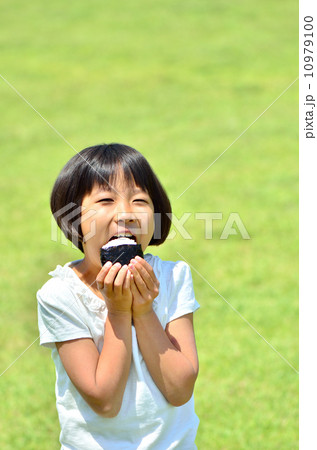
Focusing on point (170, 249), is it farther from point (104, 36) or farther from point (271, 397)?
point (104, 36)

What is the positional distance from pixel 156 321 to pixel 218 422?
1.73m

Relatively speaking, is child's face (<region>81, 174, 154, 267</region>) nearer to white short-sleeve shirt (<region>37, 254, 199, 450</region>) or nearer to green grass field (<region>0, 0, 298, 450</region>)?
white short-sleeve shirt (<region>37, 254, 199, 450</region>)

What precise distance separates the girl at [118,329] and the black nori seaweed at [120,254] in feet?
0.05

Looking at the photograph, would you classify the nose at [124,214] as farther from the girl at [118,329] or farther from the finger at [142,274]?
→ the finger at [142,274]

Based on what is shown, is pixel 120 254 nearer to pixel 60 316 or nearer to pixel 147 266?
Result: pixel 147 266

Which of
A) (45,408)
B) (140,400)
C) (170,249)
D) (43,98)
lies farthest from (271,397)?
(43,98)

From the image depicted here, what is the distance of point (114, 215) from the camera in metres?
1.63

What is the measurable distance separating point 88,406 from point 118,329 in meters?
0.22

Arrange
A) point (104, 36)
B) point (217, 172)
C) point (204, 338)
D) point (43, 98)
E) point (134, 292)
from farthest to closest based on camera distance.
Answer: point (104, 36) → point (43, 98) → point (217, 172) → point (204, 338) → point (134, 292)

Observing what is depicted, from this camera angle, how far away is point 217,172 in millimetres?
7656

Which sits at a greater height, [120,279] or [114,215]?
[114,215]

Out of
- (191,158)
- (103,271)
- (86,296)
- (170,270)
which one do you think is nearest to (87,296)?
(86,296)

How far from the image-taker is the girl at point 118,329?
1573 mm

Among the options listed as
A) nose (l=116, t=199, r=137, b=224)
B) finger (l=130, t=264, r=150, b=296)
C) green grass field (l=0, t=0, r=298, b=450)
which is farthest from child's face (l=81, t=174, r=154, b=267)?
green grass field (l=0, t=0, r=298, b=450)
